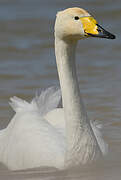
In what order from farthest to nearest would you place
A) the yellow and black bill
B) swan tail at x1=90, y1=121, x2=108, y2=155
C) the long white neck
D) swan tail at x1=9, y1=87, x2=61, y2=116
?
1. swan tail at x1=9, y1=87, x2=61, y2=116
2. swan tail at x1=90, y1=121, x2=108, y2=155
3. the long white neck
4. the yellow and black bill

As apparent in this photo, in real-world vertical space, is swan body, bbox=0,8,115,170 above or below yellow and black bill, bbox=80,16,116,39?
below

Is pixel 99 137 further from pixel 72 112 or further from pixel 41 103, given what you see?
pixel 72 112

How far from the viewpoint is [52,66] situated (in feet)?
32.5

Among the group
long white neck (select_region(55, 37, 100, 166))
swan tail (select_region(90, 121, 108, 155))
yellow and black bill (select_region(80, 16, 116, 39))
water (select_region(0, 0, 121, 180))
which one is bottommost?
water (select_region(0, 0, 121, 180))

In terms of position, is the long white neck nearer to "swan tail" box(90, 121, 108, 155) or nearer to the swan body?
the swan body

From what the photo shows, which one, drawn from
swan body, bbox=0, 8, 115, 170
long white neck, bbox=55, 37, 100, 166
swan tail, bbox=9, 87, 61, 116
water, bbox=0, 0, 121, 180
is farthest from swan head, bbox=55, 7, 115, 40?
swan tail, bbox=9, 87, 61, 116

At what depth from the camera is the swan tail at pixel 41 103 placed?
22.7 feet

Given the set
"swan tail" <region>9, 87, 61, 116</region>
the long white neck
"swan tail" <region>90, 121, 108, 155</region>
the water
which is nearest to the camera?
the long white neck

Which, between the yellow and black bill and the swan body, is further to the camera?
the swan body

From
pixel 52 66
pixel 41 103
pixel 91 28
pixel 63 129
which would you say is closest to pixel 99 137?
pixel 63 129

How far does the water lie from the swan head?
1169 millimetres

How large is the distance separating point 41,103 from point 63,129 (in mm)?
865

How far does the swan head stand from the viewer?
511 centimetres

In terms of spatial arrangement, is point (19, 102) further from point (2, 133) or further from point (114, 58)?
point (114, 58)
